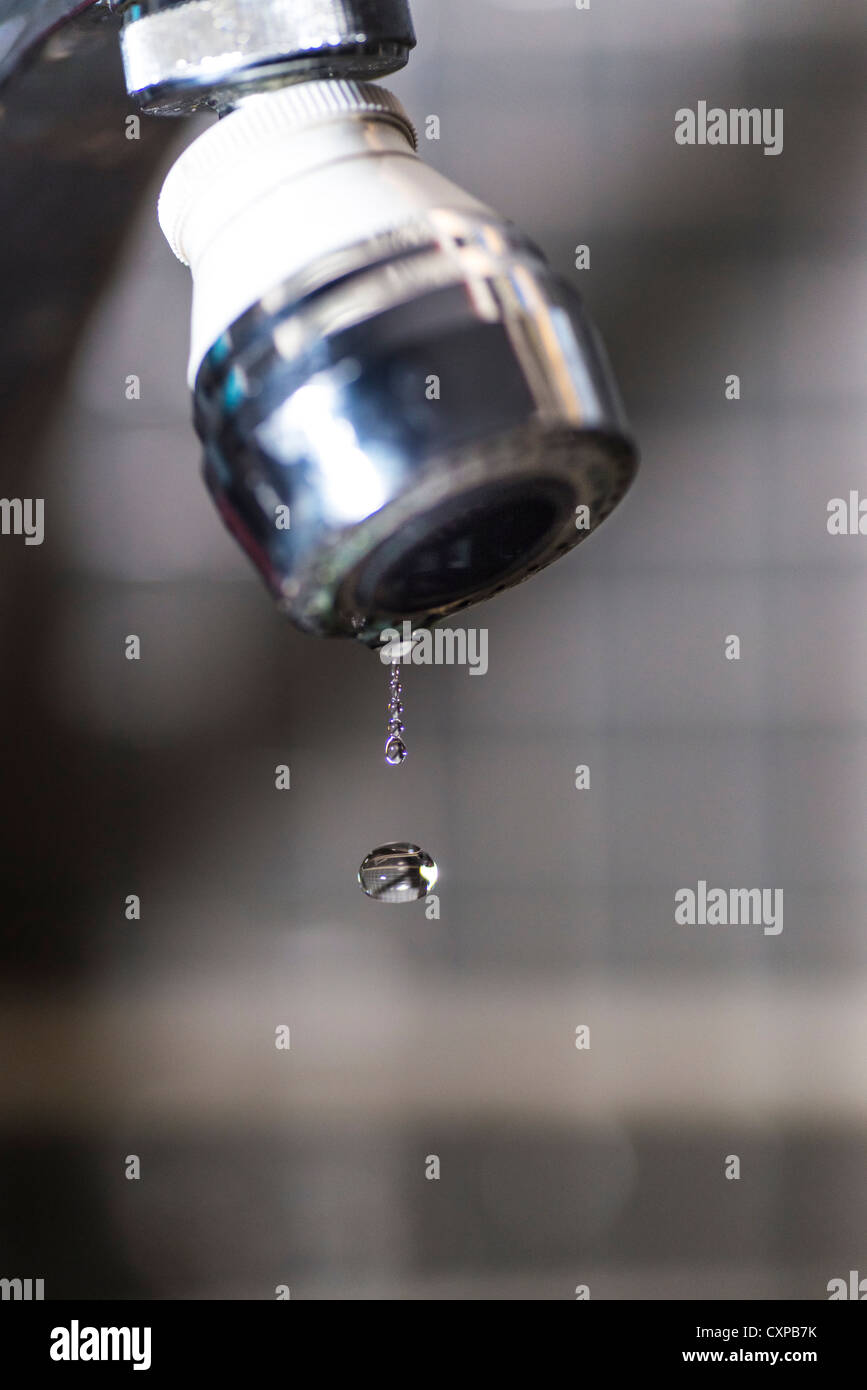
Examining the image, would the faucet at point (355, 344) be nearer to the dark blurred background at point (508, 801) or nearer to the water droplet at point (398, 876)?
the water droplet at point (398, 876)

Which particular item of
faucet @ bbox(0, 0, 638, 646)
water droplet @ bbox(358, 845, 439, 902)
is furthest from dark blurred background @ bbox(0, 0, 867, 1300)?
faucet @ bbox(0, 0, 638, 646)

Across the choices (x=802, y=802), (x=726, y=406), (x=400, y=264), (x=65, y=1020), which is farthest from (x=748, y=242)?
(x=65, y=1020)

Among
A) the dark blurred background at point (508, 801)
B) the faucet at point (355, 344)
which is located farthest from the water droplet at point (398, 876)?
the faucet at point (355, 344)

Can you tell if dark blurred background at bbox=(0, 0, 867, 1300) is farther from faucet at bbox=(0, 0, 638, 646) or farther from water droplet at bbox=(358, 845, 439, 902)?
faucet at bbox=(0, 0, 638, 646)

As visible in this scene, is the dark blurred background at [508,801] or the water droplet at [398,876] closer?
the water droplet at [398,876]

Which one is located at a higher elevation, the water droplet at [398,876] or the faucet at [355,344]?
the faucet at [355,344]

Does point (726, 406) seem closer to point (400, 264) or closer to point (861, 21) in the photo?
point (861, 21)

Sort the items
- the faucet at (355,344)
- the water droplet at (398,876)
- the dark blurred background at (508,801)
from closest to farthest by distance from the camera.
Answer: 1. the faucet at (355,344)
2. the water droplet at (398,876)
3. the dark blurred background at (508,801)

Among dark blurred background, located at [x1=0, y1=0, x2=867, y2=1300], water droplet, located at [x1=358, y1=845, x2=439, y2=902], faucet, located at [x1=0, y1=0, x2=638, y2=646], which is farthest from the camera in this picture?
dark blurred background, located at [x1=0, y1=0, x2=867, y2=1300]
